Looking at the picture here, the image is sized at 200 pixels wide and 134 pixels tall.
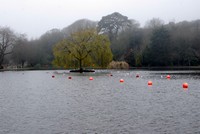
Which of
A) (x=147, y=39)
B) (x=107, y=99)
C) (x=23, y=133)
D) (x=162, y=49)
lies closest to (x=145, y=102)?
(x=107, y=99)

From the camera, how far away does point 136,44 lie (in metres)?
79.4

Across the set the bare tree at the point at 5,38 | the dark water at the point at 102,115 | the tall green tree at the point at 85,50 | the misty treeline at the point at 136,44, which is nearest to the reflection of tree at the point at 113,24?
the misty treeline at the point at 136,44

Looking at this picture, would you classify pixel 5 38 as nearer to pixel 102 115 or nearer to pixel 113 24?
pixel 113 24

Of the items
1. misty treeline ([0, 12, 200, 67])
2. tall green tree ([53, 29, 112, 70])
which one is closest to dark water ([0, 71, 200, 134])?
tall green tree ([53, 29, 112, 70])

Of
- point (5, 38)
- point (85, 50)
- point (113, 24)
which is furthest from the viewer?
point (113, 24)

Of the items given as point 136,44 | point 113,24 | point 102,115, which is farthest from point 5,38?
point 102,115

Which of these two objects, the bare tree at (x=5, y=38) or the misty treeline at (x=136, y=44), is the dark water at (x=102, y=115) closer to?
the misty treeline at (x=136, y=44)

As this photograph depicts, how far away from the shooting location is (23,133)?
973 centimetres

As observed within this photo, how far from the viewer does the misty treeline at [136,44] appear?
6756 centimetres

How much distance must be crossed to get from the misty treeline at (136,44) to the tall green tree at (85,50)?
9.65 meters

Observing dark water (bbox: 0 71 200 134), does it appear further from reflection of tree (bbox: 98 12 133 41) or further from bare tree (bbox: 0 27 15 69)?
reflection of tree (bbox: 98 12 133 41)

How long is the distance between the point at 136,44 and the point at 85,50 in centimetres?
2943

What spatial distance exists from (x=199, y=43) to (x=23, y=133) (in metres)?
65.2

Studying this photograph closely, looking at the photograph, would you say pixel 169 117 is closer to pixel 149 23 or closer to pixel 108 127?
pixel 108 127
